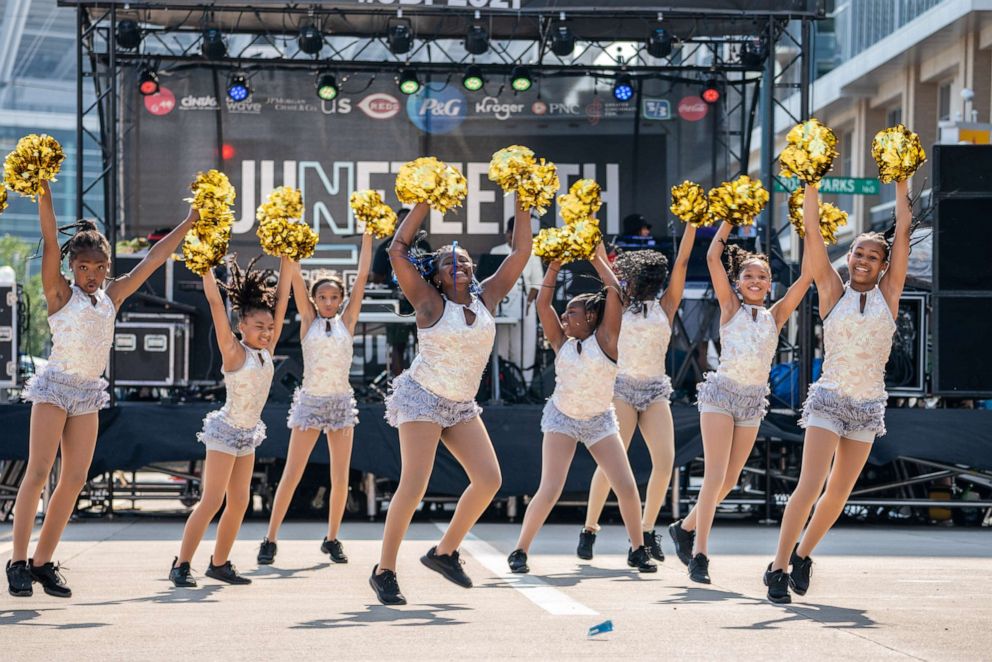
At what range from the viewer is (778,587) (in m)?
7.43

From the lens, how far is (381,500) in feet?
47.9

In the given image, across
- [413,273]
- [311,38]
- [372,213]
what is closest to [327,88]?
[311,38]

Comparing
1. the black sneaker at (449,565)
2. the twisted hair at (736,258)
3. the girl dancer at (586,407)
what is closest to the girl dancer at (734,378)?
the twisted hair at (736,258)

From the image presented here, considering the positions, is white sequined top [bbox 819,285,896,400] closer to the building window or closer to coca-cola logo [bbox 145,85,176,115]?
coca-cola logo [bbox 145,85,176,115]

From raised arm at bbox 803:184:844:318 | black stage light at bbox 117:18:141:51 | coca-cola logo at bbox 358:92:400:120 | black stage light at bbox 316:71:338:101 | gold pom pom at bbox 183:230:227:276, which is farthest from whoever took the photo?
coca-cola logo at bbox 358:92:400:120

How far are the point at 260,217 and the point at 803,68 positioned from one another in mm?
7466

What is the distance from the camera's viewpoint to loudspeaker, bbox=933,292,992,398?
13.6 meters

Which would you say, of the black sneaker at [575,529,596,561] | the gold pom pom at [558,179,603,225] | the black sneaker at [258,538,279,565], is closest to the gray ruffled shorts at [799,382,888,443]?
the gold pom pom at [558,179,603,225]

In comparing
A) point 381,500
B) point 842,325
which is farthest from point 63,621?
point 381,500

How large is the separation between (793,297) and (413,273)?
2.31m

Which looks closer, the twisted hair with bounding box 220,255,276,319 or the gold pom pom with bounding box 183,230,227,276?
the gold pom pom with bounding box 183,230,227,276

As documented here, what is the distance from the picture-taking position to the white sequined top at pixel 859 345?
24.8ft

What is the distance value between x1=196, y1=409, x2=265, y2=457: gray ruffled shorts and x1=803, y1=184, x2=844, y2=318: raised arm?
3129 millimetres

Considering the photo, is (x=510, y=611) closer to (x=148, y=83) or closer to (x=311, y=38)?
(x=311, y=38)
